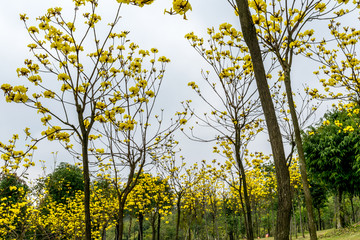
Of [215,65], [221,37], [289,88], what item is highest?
[221,37]

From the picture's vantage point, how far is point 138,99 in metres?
4.12

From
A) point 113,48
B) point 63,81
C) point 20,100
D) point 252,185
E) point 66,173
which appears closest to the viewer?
point 20,100

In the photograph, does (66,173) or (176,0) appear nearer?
→ (176,0)

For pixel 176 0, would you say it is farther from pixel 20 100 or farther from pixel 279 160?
pixel 20 100

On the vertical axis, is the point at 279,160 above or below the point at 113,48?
below

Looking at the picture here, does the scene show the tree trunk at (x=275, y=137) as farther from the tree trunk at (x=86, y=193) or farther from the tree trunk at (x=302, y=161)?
the tree trunk at (x=302, y=161)

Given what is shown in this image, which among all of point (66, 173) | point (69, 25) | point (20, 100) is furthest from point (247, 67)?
point (66, 173)

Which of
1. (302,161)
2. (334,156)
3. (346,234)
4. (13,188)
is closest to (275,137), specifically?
(302,161)

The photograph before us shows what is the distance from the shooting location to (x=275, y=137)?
205 cm

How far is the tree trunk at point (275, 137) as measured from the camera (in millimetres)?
1938

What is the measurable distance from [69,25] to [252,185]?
16901 millimetres

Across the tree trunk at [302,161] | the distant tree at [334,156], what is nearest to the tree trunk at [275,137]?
the tree trunk at [302,161]

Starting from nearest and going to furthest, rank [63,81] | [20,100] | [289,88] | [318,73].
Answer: [20,100] < [63,81] < [289,88] < [318,73]

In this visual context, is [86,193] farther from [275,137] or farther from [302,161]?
[302,161]
